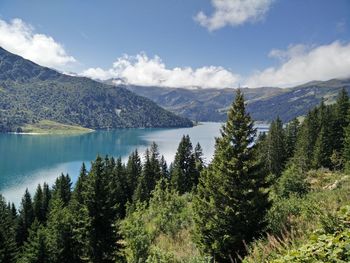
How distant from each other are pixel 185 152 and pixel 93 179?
52.4 metres

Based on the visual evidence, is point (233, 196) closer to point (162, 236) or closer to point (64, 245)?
point (162, 236)

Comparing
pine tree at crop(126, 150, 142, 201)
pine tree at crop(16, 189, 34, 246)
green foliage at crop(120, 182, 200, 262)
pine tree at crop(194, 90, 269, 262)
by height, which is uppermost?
pine tree at crop(194, 90, 269, 262)

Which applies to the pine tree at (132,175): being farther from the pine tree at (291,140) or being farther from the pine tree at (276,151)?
the pine tree at (291,140)

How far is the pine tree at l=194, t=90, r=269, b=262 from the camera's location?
57.7 ft

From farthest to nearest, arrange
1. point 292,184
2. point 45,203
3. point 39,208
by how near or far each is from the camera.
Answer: point 45,203, point 39,208, point 292,184

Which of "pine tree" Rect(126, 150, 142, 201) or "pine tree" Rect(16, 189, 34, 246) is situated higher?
"pine tree" Rect(126, 150, 142, 201)

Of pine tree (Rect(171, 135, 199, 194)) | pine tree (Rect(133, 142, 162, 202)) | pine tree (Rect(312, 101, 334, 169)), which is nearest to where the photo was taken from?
pine tree (Rect(312, 101, 334, 169))

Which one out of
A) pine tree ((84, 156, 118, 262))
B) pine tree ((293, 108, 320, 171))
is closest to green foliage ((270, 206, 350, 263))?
pine tree ((84, 156, 118, 262))

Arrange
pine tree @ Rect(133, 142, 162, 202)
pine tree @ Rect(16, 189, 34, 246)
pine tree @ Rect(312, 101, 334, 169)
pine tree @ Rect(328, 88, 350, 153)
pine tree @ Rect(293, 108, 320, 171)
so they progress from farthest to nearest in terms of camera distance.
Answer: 1. pine tree @ Rect(133, 142, 162, 202)
2. pine tree @ Rect(16, 189, 34, 246)
3. pine tree @ Rect(293, 108, 320, 171)
4. pine tree @ Rect(328, 88, 350, 153)
5. pine tree @ Rect(312, 101, 334, 169)

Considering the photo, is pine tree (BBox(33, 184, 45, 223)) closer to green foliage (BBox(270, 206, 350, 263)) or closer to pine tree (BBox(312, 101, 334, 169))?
pine tree (BBox(312, 101, 334, 169))

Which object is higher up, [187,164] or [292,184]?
[292,184]

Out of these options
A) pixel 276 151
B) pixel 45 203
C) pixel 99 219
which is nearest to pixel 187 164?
pixel 276 151

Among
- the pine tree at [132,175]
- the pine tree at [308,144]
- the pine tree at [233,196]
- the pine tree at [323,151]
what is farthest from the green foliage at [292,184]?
the pine tree at [132,175]

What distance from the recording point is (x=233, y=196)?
18.6 meters
